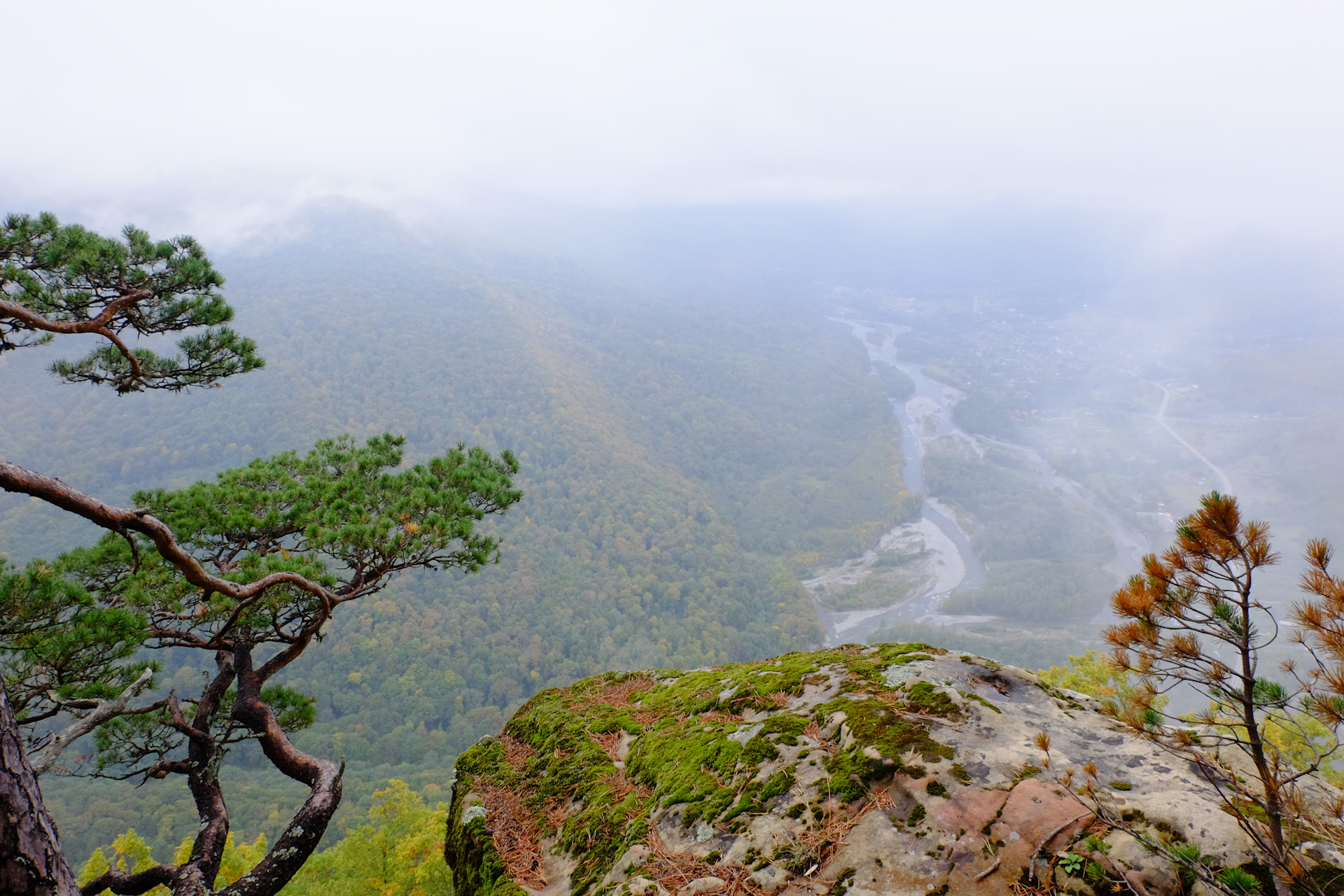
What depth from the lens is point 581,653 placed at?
66438mm

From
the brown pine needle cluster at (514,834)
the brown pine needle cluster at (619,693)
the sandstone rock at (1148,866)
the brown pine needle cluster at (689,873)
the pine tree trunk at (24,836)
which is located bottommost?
the brown pine needle cluster at (619,693)

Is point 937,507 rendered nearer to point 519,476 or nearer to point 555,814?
point 519,476

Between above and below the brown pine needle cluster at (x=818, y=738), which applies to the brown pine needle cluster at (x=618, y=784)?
below

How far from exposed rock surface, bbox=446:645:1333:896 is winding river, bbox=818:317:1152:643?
145 feet

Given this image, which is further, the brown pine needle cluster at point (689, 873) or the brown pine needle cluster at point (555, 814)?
the brown pine needle cluster at point (555, 814)

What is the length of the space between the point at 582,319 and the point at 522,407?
8096cm

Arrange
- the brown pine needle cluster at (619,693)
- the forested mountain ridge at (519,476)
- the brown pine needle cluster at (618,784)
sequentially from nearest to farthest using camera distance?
1. the brown pine needle cluster at (618,784)
2. the brown pine needle cluster at (619,693)
3. the forested mountain ridge at (519,476)

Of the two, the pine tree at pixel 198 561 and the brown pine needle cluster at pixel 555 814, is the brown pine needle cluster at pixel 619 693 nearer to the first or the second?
the brown pine needle cluster at pixel 555 814

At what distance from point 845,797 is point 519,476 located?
11001cm

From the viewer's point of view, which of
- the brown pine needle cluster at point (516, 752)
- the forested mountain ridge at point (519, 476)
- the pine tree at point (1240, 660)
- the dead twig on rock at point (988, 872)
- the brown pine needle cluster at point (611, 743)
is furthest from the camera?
the forested mountain ridge at point (519, 476)

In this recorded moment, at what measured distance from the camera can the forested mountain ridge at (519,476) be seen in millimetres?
55906

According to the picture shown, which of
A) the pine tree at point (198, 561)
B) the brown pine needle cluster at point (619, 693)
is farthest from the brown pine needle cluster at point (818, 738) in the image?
the pine tree at point (198, 561)

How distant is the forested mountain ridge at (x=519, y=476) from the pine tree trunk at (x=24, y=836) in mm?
40070

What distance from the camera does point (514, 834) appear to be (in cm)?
470
